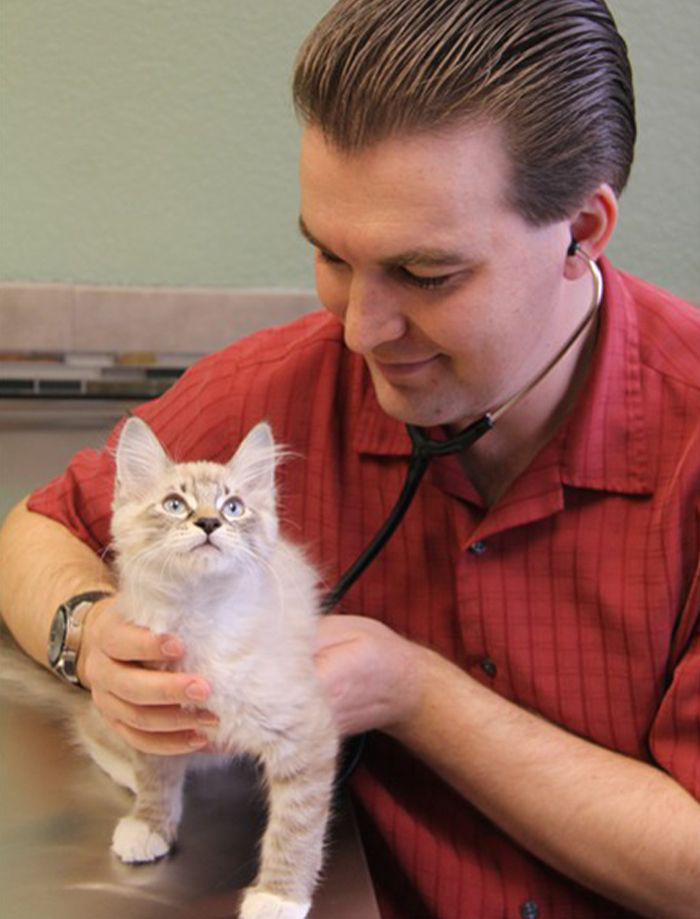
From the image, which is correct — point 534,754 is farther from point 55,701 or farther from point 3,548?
point 3,548

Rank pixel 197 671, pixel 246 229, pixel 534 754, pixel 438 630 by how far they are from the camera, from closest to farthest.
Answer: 1. pixel 197 671
2. pixel 534 754
3. pixel 438 630
4. pixel 246 229

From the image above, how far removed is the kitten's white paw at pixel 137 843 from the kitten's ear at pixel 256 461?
A: 33 cm

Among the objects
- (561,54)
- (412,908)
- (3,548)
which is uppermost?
(561,54)

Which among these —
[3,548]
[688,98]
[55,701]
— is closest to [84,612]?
[55,701]

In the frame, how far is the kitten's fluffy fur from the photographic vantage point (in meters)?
0.92

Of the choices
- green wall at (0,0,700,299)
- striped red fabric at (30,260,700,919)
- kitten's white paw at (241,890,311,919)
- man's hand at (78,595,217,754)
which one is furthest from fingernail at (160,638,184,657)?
green wall at (0,0,700,299)

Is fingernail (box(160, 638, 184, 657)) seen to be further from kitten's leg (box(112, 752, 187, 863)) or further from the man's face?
the man's face

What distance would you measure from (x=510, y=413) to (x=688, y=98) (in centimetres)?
130

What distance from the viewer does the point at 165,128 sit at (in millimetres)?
2062

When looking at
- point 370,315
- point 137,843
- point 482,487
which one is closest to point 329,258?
point 370,315

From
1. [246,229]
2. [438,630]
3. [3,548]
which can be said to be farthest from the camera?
[246,229]

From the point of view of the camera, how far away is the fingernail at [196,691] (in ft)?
3.05

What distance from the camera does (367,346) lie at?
1032 mm

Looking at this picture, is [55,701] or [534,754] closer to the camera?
[534,754]
